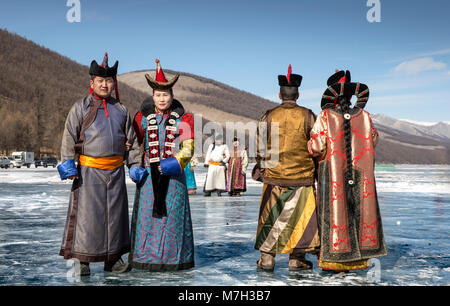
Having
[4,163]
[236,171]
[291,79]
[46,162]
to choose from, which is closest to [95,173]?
[291,79]

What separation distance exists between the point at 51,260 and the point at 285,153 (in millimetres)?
2769

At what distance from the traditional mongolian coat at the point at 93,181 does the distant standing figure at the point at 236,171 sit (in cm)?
1025

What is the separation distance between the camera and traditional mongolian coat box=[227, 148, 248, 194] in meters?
15.1

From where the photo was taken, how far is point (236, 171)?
600 inches

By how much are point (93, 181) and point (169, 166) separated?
701 mm

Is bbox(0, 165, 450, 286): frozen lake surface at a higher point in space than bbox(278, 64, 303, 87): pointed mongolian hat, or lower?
lower

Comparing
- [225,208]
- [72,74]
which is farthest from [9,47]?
[225,208]

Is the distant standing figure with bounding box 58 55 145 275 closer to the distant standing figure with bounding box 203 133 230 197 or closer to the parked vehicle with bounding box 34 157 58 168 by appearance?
the distant standing figure with bounding box 203 133 230 197

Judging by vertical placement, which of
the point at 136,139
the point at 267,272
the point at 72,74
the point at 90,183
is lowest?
the point at 267,272

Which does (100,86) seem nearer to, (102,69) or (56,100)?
(102,69)

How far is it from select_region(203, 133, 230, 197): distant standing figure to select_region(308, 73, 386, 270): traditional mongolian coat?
9427mm

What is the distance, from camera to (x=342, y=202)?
16.0 ft

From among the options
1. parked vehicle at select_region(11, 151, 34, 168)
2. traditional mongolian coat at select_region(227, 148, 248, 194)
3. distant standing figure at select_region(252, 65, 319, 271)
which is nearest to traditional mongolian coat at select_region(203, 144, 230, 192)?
traditional mongolian coat at select_region(227, 148, 248, 194)

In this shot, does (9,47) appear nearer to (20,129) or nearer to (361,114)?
(20,129)
